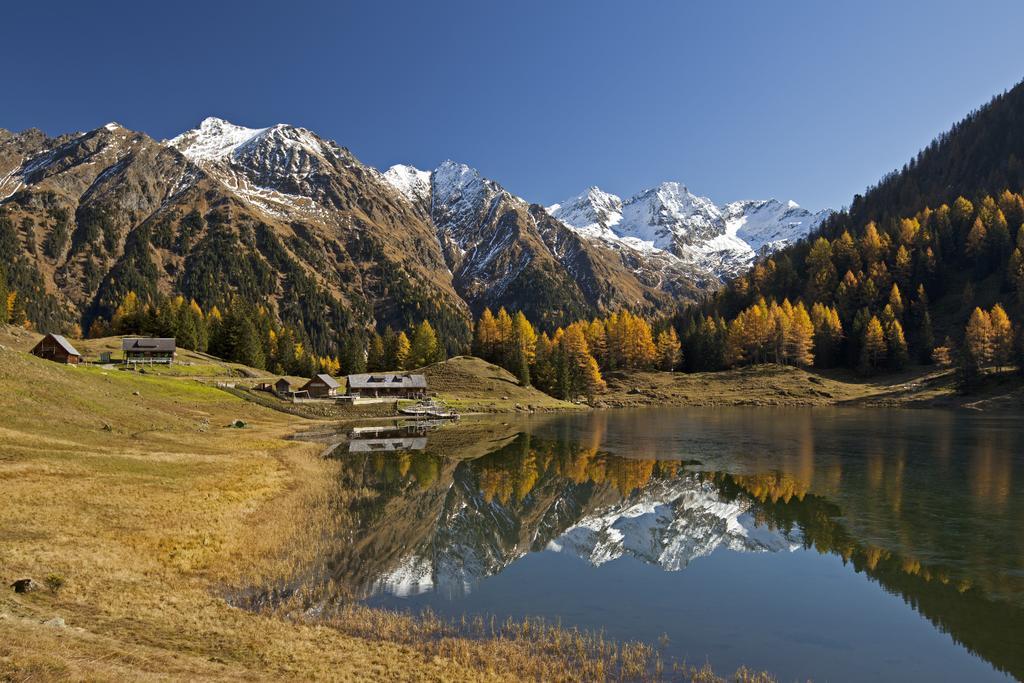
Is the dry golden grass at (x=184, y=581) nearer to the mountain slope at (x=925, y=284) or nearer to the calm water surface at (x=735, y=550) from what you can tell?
the calm water surface at (x=735, y=550)

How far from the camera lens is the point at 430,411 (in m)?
119

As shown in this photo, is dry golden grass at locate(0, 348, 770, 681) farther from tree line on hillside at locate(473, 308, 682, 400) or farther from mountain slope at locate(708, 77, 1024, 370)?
mountain slope at locate(708, 77, 1024, 370)

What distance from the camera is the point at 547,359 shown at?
526 ft

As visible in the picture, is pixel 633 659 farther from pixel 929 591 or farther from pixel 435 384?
pixel 435 384

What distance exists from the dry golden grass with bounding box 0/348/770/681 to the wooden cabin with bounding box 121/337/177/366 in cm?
9757

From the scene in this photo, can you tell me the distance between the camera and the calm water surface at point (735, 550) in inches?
825

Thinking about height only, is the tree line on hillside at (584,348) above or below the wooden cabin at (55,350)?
above

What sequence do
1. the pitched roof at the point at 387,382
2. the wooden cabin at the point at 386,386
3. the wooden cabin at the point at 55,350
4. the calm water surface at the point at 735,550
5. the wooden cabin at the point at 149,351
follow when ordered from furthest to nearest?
the wooden cabin at the point at 386,386
the pitched roof at the point at 387,382
the wooden cabin at the point at 149,351
the wooden cabin at the point at 55,350
the calm water surface at the point at 735,550

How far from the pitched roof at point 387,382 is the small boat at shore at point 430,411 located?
11479 millimetres

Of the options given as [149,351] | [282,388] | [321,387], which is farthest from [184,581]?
[149,351]

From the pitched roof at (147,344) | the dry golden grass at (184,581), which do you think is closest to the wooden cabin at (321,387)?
the pitched roof at (147,344)

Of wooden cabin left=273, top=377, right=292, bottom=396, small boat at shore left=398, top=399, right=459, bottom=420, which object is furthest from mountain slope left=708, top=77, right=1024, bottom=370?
wooden cabin left=273, top=377, right=292, bottom=396

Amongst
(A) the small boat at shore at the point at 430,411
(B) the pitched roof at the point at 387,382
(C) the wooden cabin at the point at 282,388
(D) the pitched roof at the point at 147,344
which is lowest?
(A) the small boat at shore at the point at 430,411

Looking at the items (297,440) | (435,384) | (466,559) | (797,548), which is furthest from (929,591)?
(435,384)
